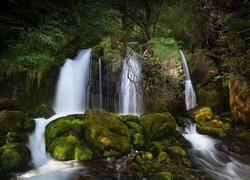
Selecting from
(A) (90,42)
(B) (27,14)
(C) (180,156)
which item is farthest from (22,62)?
(C) (180,156)

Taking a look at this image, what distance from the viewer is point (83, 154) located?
7.21 m

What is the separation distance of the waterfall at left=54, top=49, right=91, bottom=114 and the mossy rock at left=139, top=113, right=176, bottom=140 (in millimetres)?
3695

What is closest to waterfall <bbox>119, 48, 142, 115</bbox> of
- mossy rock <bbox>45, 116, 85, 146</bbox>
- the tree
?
the tree

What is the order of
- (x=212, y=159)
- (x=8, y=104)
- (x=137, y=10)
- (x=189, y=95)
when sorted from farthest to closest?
1. (x=137, y=10)
2. (x=189, y=95)
3. (x=8, y=104)
4. (x=212, y=159)

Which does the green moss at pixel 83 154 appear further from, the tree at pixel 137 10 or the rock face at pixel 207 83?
the rock face at pixel 207 83

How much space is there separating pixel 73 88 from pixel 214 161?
6.47 meters

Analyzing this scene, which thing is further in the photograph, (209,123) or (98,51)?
(98,51)

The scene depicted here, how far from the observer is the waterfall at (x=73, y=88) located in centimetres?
1167

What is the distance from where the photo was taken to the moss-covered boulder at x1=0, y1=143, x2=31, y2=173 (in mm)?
6695

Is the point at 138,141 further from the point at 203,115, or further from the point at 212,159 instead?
the point at 203,115

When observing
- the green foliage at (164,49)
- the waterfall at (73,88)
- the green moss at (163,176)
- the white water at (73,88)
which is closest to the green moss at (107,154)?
the green moss at (163,176)

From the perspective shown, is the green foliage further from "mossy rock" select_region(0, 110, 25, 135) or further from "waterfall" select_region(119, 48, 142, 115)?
"mossy rock" select_region(0, 110, 25, 135)

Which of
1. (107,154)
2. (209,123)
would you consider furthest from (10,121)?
(209,123)

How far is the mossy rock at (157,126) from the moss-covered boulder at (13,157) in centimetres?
347
